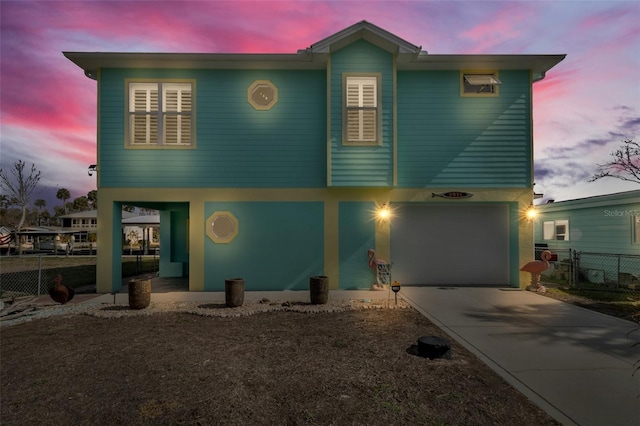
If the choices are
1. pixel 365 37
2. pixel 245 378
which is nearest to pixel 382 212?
pixel 365 37

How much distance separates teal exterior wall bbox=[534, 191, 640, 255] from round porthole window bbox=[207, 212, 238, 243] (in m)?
14.4

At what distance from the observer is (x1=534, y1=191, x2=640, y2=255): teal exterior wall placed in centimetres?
1221

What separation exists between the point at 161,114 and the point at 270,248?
582cm

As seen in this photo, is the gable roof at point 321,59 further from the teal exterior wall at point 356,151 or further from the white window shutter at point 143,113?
the white window shutter at point 143,113

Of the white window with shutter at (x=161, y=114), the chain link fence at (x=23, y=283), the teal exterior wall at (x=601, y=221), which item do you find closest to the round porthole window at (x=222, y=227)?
the white window with shutter at (x=161, y=114)

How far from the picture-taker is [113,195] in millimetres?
10703

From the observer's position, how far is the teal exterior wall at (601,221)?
12211 millimetres

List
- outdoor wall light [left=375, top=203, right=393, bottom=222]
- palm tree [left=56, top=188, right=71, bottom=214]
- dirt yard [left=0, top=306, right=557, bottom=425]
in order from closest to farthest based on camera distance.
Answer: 1. dirt yard [left=0, top=306, right=557, bottom=425]
2. outdoor wall light [left=375, top=203, right=393, bottom=222]
3. palm tree [left=56, top=188, right=71, bottom=214]

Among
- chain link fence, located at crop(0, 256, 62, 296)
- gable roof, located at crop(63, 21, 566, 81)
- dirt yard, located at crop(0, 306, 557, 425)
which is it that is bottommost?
chain link fence, located at crop(0, 256, 62, 296)

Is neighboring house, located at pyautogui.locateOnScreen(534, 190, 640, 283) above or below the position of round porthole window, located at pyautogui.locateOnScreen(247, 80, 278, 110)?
below

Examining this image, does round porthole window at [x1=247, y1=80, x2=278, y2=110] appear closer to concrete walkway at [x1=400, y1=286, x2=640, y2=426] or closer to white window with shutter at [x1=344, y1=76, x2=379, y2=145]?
white window with shutter at [x1=344, y1=76, x2=379, y2=145]

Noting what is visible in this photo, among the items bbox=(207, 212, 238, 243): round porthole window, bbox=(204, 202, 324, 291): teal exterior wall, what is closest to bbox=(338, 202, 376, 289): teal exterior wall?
bbox=(204, 202, 324, 291): teal exterior wall

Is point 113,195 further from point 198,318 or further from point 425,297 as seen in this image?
point 425,297

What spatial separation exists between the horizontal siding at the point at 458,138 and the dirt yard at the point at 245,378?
5911mm
